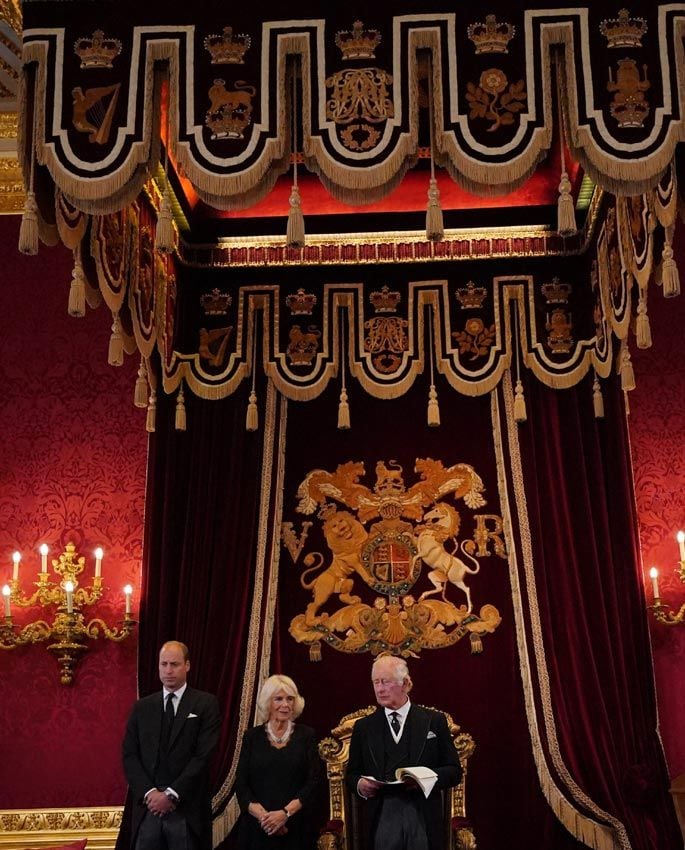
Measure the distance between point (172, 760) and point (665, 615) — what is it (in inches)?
119

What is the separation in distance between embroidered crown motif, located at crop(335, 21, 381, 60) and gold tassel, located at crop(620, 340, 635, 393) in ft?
8.06

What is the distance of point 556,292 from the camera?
6.93m

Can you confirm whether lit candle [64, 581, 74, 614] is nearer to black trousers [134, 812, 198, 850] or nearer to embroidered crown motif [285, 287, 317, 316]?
black trousers [134, 812, 198, 850]

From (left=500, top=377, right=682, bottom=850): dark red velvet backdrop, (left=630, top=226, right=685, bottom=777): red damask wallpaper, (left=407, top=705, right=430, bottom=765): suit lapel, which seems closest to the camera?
(left=407, top=705, right=430, bottom=765): suit lapel

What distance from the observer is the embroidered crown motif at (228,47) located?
464 cm

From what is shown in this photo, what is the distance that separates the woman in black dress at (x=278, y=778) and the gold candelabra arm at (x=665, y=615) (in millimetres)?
2326

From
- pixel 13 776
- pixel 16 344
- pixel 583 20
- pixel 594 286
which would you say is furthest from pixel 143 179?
pixel 13 776

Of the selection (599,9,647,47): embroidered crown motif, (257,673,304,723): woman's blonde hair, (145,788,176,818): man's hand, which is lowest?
(145,788,176,818): man's hand

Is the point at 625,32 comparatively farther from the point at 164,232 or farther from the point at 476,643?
the point at 476,643

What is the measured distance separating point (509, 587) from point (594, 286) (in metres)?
1.91

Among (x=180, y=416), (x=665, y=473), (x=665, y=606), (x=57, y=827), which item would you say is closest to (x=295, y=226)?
(x=180, y=416)

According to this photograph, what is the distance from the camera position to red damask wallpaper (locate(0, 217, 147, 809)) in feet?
21.3

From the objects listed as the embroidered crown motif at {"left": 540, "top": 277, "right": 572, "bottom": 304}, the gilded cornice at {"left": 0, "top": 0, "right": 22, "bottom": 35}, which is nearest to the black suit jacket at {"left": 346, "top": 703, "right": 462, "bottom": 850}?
the embroidered crown motif at {"left": 540, "top": 277, "right": 572, "bottom": 304}

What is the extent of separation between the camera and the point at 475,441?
692cm
